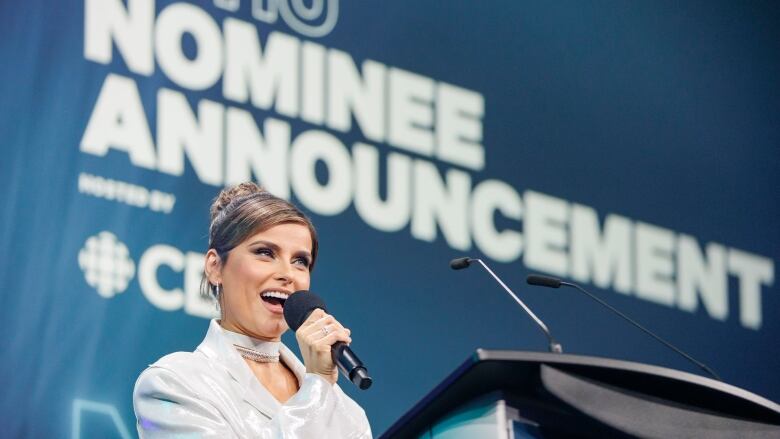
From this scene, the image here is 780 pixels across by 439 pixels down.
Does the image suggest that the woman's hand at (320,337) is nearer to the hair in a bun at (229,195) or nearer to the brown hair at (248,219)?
the brown hair at (248,219)

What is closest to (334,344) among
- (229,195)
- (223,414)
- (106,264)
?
(223,414)

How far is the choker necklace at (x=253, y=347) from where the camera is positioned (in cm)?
265

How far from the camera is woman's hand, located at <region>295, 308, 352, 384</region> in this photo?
2.24m

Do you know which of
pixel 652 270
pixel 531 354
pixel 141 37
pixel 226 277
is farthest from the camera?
pixel 652 270

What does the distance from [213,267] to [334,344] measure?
2.02 feet

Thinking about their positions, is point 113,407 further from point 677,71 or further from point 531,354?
point 677,71

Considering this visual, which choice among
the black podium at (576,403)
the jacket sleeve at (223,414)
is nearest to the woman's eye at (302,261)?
the jacket sleeve at (223,414)

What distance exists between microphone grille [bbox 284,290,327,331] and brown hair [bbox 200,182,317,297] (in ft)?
0.92

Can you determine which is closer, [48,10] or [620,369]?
[620,369]

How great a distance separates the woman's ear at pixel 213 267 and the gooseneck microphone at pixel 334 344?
0.28m

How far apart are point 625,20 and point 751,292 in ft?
4.19

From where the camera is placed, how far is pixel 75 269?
3.87m

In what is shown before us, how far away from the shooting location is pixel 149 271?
4.00 meters

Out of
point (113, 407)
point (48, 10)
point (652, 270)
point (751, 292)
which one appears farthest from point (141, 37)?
point (751, 292)
